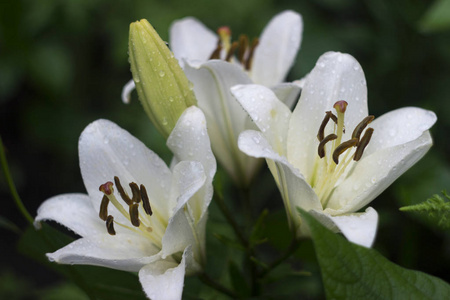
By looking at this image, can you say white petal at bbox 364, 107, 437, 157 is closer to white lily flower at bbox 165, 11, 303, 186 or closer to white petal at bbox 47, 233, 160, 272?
white lily flower at bbox 165, 11, 303, 186

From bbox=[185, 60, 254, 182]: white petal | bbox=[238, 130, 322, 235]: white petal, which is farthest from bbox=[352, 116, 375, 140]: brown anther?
bbox=[185, 60, 254, 182]: white petal

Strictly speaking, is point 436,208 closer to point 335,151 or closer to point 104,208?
point 335,151

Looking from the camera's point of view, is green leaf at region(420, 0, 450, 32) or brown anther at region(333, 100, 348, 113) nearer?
brown anther at region(333, 100, 348, 113)

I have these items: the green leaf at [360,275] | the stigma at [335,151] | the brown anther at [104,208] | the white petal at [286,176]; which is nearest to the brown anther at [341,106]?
the stigma at [335,151]

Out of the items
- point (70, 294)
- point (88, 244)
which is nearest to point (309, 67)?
point (70, 294)

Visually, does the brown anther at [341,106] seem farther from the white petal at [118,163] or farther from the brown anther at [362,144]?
the white petal at [118,163]

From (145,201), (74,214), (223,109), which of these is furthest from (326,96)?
(74,214)
